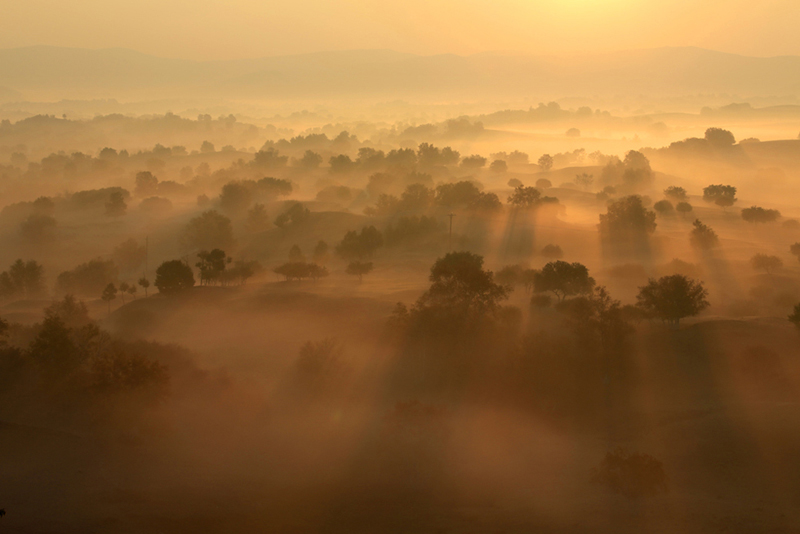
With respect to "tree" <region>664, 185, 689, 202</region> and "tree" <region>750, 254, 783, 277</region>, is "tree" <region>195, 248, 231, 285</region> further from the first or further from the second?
"tree" <region>664, 185, 689, 202</region>

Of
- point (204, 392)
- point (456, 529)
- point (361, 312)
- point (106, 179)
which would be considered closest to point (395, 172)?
point (106, 179)

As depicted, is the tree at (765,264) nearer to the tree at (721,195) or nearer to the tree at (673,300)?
the tree at (673,300)

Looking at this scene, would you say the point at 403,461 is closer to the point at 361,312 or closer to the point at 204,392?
the point at 204,392

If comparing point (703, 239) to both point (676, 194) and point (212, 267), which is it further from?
point (212, 267)

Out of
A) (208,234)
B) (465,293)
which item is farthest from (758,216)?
(208,234)

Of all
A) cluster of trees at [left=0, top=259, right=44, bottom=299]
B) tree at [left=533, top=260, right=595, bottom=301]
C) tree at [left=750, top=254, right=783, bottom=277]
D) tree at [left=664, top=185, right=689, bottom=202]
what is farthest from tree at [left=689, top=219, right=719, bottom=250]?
cluster of trees at [left=0, top=259, right=44, bottom=299]

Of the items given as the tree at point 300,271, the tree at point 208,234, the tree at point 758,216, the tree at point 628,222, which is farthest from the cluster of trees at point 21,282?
the tree at point 758,216
